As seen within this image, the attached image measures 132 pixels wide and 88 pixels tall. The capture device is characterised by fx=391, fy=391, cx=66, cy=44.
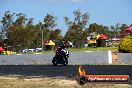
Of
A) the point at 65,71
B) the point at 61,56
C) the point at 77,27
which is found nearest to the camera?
the point at 65,71

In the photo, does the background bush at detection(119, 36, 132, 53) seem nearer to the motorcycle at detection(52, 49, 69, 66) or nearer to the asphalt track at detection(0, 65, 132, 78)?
the motorcycle at detection(52, 49, 69, 66)

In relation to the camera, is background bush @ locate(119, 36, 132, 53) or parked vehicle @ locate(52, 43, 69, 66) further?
background bush @ locate(119, 36, 132, 53)

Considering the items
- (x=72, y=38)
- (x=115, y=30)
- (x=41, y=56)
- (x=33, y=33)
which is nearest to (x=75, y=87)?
(x=41, y=56)

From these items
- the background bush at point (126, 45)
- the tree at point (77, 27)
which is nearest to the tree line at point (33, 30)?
the tree at point (77, 27)

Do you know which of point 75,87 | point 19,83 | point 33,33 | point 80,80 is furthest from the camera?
point 33,33

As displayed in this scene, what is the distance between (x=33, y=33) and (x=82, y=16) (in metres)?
10.5

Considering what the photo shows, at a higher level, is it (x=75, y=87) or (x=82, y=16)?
(x=82, y=16)

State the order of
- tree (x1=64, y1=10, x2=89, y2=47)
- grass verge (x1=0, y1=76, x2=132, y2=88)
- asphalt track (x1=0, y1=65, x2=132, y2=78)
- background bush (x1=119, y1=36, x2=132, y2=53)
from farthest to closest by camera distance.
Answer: tree (x1=64, y1=10, x2=89, y2=47) < background bush (x1=119, y1=36, x2=132, y2=53) < asphalt track (x1=0, y1=65, x2=132, y2=78) < grass verge (x1=0, y1=76, x2=132, y2=88)

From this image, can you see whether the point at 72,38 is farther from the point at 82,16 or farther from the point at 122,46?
the point at 122,46

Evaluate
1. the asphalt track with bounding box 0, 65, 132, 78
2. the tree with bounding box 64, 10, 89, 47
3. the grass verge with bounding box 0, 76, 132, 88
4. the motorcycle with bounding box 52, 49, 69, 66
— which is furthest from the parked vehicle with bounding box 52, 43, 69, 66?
the tree with bounding box 64, 10, 89, 47

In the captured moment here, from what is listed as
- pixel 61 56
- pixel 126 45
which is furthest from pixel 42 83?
pixel 126 45

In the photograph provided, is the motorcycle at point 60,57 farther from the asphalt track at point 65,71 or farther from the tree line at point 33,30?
the tree line at point 33,30

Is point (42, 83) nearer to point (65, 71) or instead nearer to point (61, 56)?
point (65, 71)

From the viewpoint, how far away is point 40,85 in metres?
12.7
